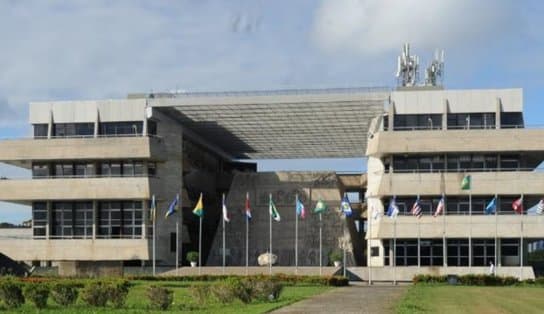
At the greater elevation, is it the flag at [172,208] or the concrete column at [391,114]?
the concrete column at [391,114]

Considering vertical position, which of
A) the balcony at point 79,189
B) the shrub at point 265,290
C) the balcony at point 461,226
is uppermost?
the balcony at point 79,189

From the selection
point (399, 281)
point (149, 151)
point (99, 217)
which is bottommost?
point (399, 281)

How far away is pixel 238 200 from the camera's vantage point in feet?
332

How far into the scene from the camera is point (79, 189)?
8488 cm

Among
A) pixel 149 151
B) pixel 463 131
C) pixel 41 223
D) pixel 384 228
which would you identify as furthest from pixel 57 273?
pixel 463 131

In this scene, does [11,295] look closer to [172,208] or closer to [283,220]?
[172,208]

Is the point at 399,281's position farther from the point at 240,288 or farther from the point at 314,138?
the point at 240,288

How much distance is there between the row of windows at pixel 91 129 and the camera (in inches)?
3366

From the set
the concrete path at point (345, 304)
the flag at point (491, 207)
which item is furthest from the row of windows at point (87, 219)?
the concrete path at point (345, 304)

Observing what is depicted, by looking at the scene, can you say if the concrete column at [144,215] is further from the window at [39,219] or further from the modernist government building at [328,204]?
the window at [39,219]

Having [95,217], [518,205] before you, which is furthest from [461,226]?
[95,217]

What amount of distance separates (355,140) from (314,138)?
4650 millimetres

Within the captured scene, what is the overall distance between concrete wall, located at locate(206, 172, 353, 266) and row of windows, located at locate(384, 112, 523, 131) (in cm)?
1827

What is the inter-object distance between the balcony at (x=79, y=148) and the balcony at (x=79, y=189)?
2.13 meters
